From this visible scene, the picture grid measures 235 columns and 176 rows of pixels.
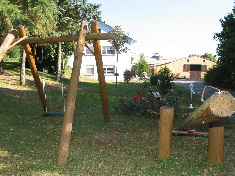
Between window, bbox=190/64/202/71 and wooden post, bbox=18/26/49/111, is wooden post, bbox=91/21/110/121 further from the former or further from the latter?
window, bbox=190/64/202/71

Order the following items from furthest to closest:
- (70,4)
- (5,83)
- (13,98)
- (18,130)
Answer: (70,4) < (5,83) < (13,98) < (18,130)

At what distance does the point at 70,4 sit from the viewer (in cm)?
2116

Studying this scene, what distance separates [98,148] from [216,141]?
279cm

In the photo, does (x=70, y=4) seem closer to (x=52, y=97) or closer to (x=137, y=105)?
(x=52, y=97)

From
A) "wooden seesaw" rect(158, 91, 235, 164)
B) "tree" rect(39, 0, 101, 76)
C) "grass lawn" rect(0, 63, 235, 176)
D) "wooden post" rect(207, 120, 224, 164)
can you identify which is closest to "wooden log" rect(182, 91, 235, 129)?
"wooden seesaw" rect(158, 91, 235, 164)

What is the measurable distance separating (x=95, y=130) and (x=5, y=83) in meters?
10.4

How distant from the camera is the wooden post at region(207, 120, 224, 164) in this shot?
219 inches

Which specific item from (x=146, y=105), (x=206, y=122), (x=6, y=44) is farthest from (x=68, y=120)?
(x=146, y=105)

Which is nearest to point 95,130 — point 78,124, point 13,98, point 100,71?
point 78,124

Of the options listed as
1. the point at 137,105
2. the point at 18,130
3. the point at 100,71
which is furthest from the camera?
the point at 137,105

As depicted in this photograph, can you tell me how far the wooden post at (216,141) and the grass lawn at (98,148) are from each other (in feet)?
0.56

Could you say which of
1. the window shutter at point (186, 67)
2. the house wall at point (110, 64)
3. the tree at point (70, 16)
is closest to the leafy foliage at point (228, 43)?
the tree at point (70, 16)

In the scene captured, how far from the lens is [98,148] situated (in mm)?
6844

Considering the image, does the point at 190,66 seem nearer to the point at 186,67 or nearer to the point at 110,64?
the point at 186,67
